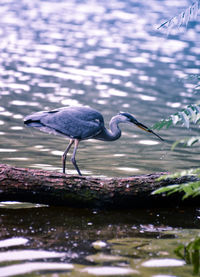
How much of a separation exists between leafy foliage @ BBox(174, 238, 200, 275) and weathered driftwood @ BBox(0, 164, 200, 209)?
5.49ft

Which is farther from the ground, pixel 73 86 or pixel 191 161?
pixel 73 86

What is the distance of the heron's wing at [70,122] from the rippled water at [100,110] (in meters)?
1.27

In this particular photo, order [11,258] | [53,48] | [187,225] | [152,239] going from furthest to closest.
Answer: [53,48] → [187,225] → [152,239] → [11,258]

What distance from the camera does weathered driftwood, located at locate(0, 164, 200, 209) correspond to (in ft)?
25.1

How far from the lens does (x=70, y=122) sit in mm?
9055

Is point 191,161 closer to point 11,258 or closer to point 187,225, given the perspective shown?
point 187,225

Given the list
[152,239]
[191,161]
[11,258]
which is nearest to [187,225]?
[152,239]

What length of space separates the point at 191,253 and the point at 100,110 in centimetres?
1028

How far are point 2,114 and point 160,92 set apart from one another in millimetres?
6712

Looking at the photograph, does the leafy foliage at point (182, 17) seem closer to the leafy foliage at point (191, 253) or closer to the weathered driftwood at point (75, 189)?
the weathered driftwood at point (75, 189)

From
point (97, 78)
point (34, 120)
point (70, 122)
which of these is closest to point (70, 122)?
point (70, 122)

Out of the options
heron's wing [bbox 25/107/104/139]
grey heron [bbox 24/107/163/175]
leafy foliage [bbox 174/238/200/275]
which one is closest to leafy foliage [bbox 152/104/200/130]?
leafy foliage [bbox 174/238/200/275]

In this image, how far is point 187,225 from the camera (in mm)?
7605

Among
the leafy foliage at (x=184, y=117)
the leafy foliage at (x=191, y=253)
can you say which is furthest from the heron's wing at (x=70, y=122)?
the leafy foliage at (x=191, y=253)
